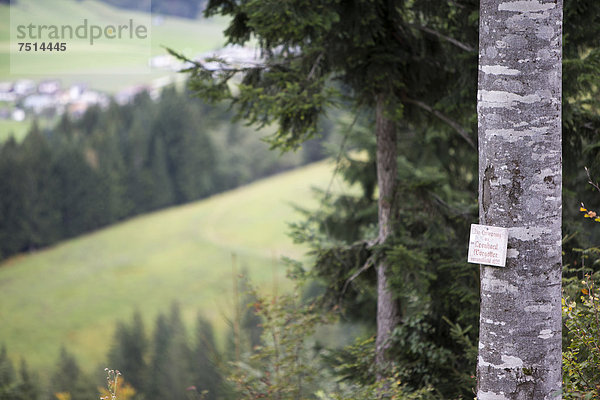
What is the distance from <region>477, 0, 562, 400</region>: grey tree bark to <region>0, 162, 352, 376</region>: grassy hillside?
3179 centimetres

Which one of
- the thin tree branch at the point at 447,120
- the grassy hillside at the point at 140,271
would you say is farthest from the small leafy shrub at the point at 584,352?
the grassy hillside at the point at 140,271

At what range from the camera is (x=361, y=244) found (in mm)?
5395

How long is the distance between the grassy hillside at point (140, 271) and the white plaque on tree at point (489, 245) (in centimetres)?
3176

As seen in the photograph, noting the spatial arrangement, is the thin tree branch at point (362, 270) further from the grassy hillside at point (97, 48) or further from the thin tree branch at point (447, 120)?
the grassy hillside at point (97, 48)

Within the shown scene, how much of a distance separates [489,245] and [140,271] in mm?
42793

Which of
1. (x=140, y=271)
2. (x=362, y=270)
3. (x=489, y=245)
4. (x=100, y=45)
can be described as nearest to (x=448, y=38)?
(x=362, y=270)

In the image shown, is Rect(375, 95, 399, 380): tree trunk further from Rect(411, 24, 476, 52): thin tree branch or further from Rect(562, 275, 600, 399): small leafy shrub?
Rect(562, 275, 600, 399): small leafy shrub

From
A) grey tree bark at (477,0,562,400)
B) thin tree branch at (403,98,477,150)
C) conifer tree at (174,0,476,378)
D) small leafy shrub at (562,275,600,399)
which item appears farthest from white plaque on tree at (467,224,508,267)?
thin tree branch at (403,98,477,150)

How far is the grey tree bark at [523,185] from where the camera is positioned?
2.10 metres

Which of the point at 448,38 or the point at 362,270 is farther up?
the point at 448,38

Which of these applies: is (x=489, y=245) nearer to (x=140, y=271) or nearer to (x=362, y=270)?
(x=362, y=270)

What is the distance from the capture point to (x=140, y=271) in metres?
42.7

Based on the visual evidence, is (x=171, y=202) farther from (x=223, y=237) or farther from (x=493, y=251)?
(x=493, y=251)

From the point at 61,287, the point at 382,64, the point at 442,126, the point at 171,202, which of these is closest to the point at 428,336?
the point at 442,126
